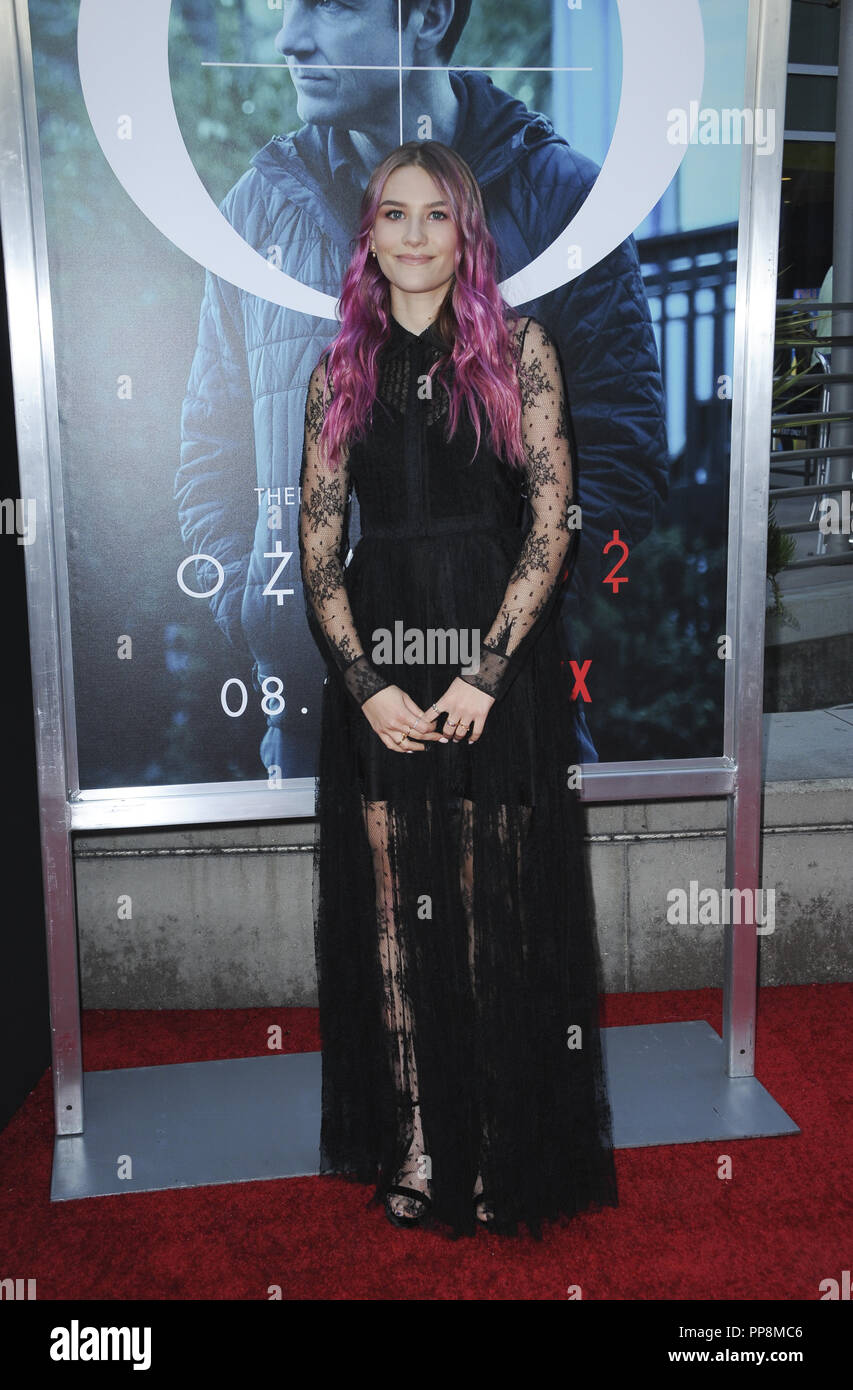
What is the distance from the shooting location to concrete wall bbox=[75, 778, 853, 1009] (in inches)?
119

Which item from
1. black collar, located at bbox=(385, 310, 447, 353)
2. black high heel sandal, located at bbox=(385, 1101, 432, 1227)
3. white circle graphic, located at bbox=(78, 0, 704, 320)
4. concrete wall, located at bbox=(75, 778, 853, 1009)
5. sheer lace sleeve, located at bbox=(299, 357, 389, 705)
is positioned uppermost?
white circle graphic, located at bbox=(78, 0, 704, 320)

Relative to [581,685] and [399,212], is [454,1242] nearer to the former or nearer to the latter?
[581,685]

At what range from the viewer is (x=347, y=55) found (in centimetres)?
223

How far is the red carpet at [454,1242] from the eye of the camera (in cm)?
199

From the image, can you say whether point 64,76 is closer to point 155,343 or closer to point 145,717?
point 155,343

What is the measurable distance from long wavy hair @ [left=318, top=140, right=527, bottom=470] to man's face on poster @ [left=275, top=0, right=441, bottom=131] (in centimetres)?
32

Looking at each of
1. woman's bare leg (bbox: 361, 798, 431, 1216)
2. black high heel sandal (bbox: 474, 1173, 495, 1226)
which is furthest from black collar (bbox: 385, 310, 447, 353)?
black high heel sandal (bbox: 474, 1173, 495, 1226)

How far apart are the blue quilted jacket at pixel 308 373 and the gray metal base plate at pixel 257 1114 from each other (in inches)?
30.4

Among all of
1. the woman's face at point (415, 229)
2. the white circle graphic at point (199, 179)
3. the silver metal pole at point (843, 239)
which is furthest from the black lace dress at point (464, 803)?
the silver metal pole at point (843, 239)

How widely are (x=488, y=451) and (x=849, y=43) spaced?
8.66m

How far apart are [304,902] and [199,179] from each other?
1.75m

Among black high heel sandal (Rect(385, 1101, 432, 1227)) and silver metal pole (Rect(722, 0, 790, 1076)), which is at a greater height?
silver metal pole (Rect(722, 0, 790, 1076))

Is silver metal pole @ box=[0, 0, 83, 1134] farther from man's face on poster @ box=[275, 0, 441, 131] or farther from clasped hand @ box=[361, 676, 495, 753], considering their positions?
clasped hand @ box=[361, 676, 495, 753]

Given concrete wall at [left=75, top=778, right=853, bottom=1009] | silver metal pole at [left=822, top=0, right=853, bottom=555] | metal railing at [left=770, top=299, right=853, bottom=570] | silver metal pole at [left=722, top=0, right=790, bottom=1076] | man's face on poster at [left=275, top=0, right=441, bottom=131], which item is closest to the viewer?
man's face on poster at [left=275, top=0, right=441, bottom=131]
